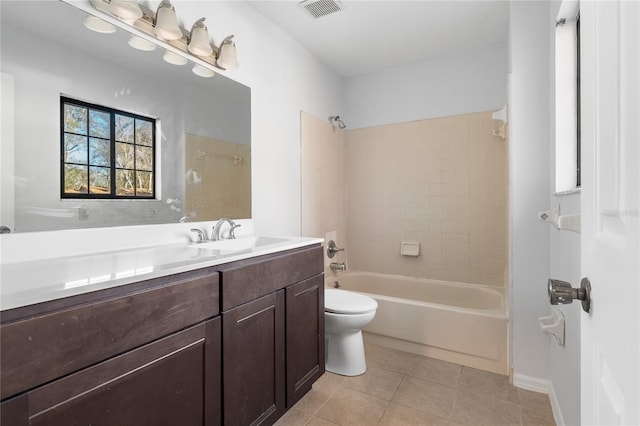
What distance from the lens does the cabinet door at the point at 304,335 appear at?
1.59m

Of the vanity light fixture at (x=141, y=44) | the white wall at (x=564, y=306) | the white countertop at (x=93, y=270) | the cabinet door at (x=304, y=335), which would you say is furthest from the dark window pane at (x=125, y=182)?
the white wall at (x=564, y=306)

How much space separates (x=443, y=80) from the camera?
294cm

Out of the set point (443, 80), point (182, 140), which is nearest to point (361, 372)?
point (182, 140)

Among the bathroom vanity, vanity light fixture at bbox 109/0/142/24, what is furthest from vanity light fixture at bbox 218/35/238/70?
the bathroom vanity

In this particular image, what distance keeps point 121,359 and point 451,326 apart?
2.04m

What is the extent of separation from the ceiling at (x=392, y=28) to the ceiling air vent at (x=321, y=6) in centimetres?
4

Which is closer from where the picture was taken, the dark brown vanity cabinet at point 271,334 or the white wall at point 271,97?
the dark brown vanity cabinet at point 271,334

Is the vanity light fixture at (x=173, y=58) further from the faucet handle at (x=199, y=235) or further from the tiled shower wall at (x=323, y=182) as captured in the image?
the tiled shower wall at (x=323, y=182)

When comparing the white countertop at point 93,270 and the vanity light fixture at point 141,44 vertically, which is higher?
the vanity light fixture at point 141,44

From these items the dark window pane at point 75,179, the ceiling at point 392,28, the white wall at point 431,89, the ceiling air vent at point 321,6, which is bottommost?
the dark window pane at point 75,179

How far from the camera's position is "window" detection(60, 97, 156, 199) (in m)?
1.27

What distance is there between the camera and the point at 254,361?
1362 mm

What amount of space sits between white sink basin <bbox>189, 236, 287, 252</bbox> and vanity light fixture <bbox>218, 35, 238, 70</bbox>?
104 cm

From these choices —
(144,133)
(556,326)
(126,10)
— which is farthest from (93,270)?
(556,326)
